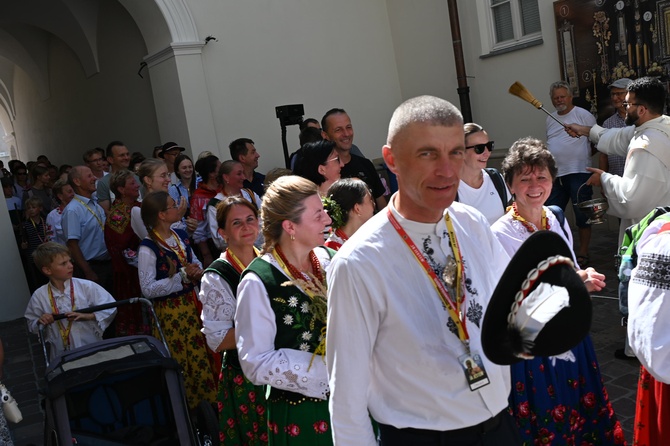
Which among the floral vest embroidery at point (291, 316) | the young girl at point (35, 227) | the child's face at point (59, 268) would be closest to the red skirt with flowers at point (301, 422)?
the floral vest embroidery at point (291, 316)

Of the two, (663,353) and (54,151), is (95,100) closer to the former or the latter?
(54,151)

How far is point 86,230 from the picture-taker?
23.3ft

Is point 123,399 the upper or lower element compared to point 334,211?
lower

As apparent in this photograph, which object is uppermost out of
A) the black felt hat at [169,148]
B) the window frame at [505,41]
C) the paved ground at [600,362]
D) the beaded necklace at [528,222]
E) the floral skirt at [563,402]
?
the window frame at [505,41]

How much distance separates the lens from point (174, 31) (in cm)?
987

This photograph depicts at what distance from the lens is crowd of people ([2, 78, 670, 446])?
1.97 metres

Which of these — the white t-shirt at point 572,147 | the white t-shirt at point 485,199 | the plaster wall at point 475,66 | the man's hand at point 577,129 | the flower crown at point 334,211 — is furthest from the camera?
the plaster wall at point 475,66

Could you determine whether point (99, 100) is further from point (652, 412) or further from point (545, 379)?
point (652, 412)

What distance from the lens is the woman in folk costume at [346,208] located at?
4105 mm

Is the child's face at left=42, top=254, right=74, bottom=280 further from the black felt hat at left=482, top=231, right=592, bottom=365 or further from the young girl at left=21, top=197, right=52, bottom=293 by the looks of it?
the young girl at left=21, top=197, right=52, bottom=293

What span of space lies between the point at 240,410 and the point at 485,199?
1988 mm

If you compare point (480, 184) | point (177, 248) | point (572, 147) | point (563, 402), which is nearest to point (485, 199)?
point (480, 184)

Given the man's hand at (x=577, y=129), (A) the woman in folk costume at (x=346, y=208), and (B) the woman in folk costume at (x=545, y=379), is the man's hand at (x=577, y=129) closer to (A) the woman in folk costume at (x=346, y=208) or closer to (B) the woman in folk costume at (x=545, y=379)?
(B) the woman in folk costume at (x=545, y=379)

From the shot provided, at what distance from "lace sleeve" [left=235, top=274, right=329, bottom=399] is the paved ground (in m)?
2.26
